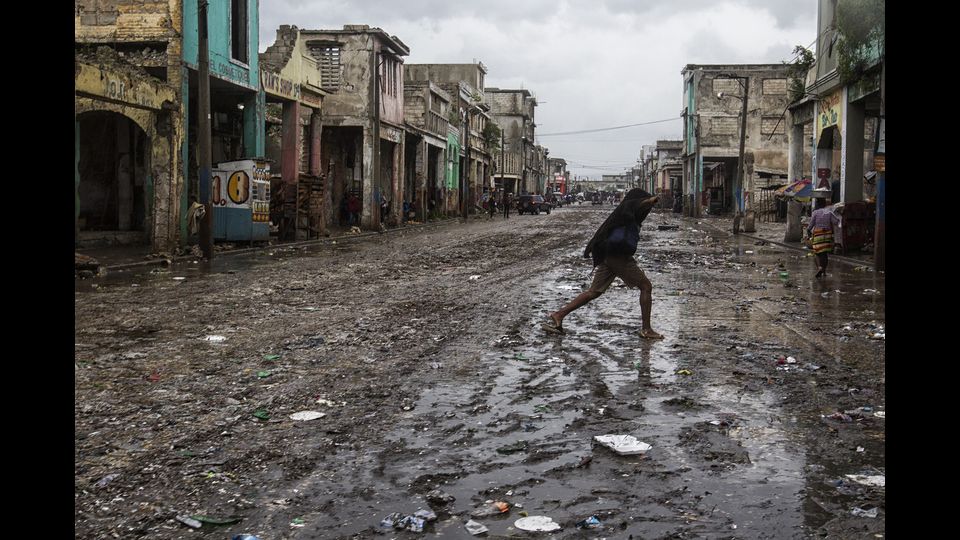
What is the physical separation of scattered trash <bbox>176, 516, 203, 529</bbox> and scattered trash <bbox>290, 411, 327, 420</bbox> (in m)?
1.73

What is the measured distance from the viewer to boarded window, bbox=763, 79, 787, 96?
6228cm

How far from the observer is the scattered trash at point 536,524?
370 cm

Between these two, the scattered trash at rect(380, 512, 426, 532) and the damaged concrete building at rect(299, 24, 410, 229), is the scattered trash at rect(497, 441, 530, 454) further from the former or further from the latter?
the damaged concrete building at rect(299, 24, 410, 229)

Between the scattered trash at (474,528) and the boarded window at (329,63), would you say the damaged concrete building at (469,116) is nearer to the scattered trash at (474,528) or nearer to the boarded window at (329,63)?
the boarded window at (329,63)

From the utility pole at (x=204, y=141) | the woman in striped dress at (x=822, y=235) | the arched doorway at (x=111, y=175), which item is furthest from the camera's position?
the arched doorway at (x=111, y=175)

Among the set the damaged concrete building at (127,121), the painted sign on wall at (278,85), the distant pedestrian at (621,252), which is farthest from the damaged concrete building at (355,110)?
the distant pedestrian at (621,252)

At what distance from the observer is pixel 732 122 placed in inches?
2505

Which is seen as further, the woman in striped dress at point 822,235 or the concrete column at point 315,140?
the concrete column at point 315,140

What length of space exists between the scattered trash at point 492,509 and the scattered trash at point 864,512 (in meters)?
1.58

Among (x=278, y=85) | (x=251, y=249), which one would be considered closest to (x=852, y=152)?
(x=251, y=249)

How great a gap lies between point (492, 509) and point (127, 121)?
23089 millimetres

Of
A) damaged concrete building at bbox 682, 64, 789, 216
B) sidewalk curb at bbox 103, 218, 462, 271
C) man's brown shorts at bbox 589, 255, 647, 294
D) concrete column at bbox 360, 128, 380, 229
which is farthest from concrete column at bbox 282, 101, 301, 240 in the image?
damaged concrete building at bbox 682, 64, 789, 216

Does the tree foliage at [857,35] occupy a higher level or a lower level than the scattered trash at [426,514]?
higher
